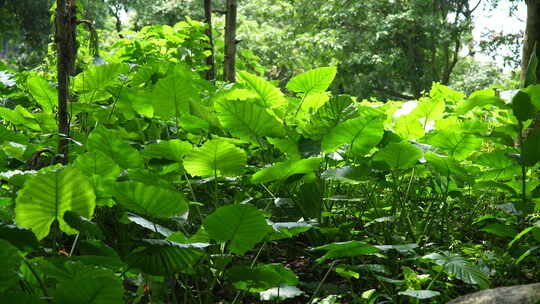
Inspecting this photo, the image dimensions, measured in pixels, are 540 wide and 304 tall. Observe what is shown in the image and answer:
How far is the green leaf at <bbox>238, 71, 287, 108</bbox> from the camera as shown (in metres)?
2.05

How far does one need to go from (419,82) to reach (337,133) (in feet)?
60.9

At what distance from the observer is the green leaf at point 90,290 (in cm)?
75

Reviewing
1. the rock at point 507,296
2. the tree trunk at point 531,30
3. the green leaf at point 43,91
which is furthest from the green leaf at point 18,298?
the tree trunk at point 531,30

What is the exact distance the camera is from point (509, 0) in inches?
639

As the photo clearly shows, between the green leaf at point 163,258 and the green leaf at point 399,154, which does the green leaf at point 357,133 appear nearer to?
the green leaf at point 399,154

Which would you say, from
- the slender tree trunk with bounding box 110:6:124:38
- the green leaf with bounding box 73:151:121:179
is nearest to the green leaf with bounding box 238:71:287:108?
the green leaf with bounding box 73:151:121:179

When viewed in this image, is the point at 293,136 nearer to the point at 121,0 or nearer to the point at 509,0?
the point at 509,0

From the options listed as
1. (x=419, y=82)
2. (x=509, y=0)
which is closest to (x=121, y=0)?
(x=419, y=82)

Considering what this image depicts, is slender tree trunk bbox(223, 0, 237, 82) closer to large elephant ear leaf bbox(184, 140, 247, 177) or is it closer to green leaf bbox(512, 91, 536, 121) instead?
large elephant ear leaf bbox(184, 140, 247, 177)

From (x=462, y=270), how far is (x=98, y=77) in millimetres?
1411

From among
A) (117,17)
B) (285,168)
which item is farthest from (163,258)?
(117,17)

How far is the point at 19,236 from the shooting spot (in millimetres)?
831

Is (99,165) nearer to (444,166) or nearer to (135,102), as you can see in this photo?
(135,102)

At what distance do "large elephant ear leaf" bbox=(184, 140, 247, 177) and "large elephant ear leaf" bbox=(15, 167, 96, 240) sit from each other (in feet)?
1.49
